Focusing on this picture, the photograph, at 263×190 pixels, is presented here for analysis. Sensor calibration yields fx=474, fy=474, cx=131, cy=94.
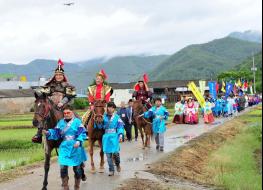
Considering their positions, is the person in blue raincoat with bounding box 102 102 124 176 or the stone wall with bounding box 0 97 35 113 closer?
the person in blue raincoat with bounding box 102 102 124 176

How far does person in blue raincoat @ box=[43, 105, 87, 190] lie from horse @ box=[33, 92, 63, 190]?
1.06ft

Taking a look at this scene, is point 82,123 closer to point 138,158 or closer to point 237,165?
point 138,158

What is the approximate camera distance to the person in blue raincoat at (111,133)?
12.6 m

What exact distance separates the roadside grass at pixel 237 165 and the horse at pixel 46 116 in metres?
4.73

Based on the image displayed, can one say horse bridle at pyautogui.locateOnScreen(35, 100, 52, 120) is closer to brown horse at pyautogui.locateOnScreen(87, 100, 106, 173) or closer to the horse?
the horse

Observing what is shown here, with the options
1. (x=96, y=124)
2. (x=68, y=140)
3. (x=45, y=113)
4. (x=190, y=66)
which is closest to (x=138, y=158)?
(x=96, y=124)

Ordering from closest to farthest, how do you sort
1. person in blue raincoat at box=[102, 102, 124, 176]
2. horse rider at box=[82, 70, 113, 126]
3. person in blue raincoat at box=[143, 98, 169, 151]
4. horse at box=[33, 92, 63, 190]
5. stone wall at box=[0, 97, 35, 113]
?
horse at box=[33, 92, 63, 190] < person in blue raincoat at box=[102, 102, 124, 176] < horse rider at box=[82, 70, 113, 126] < person in blue raincoat at box=[143, 98, 169, 151] < stone wall at box=[0, 97, 35, 113]

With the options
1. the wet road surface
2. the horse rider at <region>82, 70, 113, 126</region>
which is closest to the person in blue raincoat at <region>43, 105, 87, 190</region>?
the wet road surface

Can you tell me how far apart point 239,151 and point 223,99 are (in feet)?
74.7

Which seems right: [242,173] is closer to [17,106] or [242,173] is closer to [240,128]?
[240,128]

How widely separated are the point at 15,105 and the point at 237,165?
179ft

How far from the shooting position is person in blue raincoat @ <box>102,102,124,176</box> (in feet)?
41.4

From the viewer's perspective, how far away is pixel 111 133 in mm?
12703

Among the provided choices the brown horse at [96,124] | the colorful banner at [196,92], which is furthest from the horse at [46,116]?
the colorful banner at [196,92]
